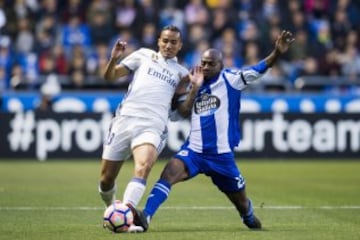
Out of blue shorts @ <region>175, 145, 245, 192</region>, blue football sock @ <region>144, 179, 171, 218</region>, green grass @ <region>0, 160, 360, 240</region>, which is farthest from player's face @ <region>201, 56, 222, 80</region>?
green grass @ <region>0, 160, 360, 240</region>

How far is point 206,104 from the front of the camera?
1083cm

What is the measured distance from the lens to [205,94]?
1080 centimetres

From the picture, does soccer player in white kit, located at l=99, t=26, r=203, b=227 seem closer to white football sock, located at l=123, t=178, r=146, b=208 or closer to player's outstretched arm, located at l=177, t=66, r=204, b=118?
player's outstretched arm, located at l=177, t=66, r=204, b=118

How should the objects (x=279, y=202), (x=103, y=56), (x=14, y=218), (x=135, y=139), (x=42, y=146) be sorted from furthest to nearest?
(x=103, y=56)
(x=42, y=146)
(x=279, y=202)
(x=14, y=218)
(x=135, y=139)

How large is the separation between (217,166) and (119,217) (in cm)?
136

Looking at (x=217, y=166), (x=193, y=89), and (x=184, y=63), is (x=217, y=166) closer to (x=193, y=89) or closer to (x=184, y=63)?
(x=193, y=89)

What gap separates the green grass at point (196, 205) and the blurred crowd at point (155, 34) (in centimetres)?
379

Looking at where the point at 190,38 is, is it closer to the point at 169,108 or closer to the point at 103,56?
the point at 103,56

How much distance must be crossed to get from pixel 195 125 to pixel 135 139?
2.24 feet

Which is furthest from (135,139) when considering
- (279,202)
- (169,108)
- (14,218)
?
(279,202)

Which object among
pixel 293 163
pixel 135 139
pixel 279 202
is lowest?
pixel 293 163

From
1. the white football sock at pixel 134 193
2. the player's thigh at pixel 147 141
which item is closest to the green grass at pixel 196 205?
the white football sock at pixel 134 193

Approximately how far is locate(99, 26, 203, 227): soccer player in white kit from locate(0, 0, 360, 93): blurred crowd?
1308 centimetres

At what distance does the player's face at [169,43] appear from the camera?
36.0 feet
